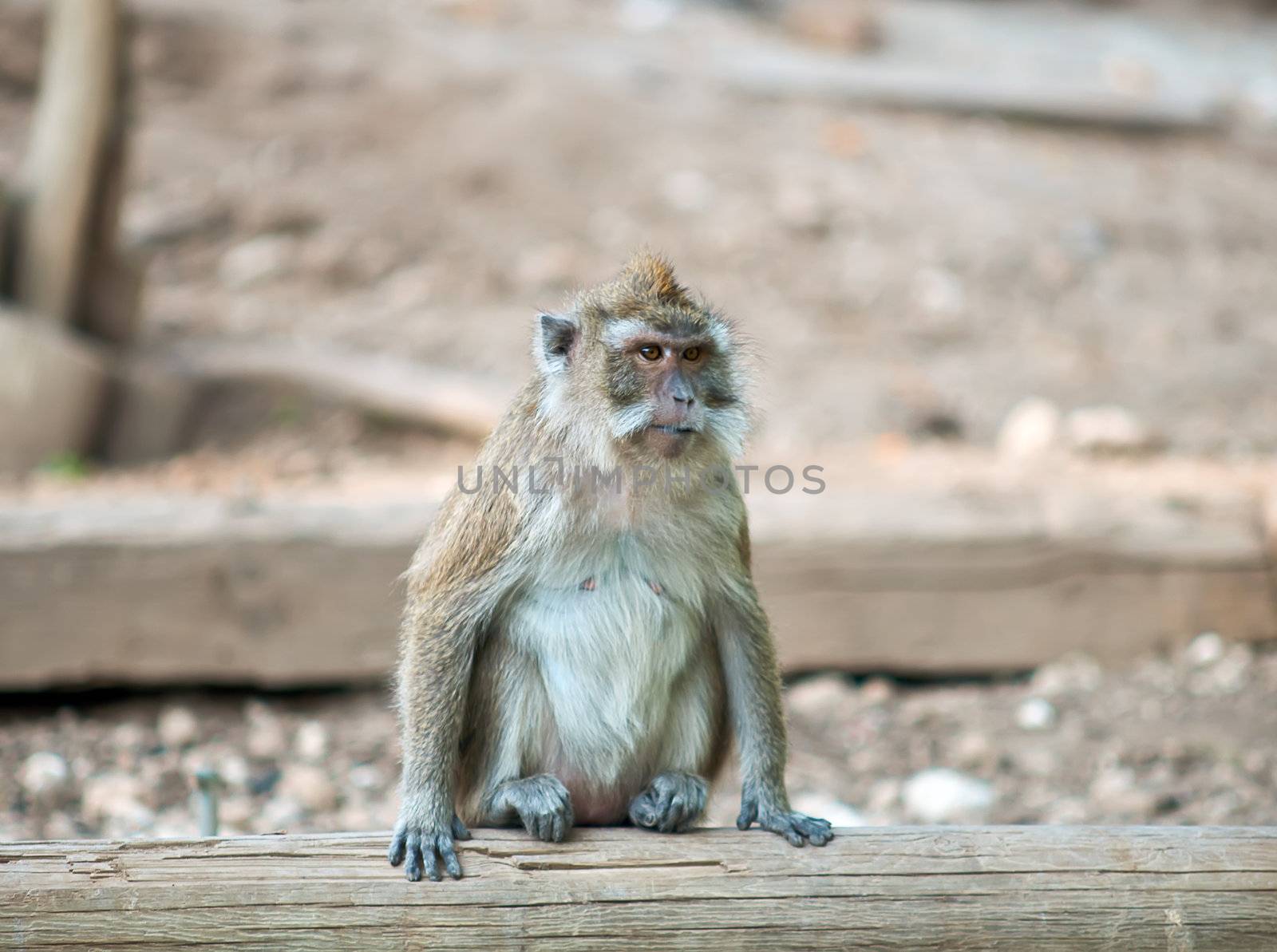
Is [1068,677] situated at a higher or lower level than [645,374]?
lower

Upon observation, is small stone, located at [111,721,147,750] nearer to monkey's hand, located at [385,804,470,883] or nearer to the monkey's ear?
monkey's hand, located at [385,804,470,883]

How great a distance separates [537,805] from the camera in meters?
4.21

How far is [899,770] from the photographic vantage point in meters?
7.19

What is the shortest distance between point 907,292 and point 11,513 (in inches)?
325

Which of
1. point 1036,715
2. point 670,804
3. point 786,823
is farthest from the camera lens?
point 1036,715

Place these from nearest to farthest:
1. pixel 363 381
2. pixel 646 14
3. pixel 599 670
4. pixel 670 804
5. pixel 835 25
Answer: pixel 670 804 < pixel 599 670 < pixel 363 381 < pixel 835 25 < pixel 646 14

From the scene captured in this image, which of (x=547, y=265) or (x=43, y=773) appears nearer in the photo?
(x=43, y=773)

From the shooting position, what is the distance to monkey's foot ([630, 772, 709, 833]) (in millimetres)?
4352

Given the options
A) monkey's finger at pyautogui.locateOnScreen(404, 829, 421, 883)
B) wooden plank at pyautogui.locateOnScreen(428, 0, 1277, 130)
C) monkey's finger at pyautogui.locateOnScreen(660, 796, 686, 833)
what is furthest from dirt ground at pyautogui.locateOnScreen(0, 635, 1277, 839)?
wooden plank at pyautogui.locateOnScreen(428, 0, 1277, 130)

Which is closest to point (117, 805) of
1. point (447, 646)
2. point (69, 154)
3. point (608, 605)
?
point (447, 646)

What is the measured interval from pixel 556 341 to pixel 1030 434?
608cm

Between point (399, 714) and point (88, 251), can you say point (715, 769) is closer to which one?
point (399, 714)

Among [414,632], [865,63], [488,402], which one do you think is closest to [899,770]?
[414,632]

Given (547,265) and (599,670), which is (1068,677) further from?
(547,265)
